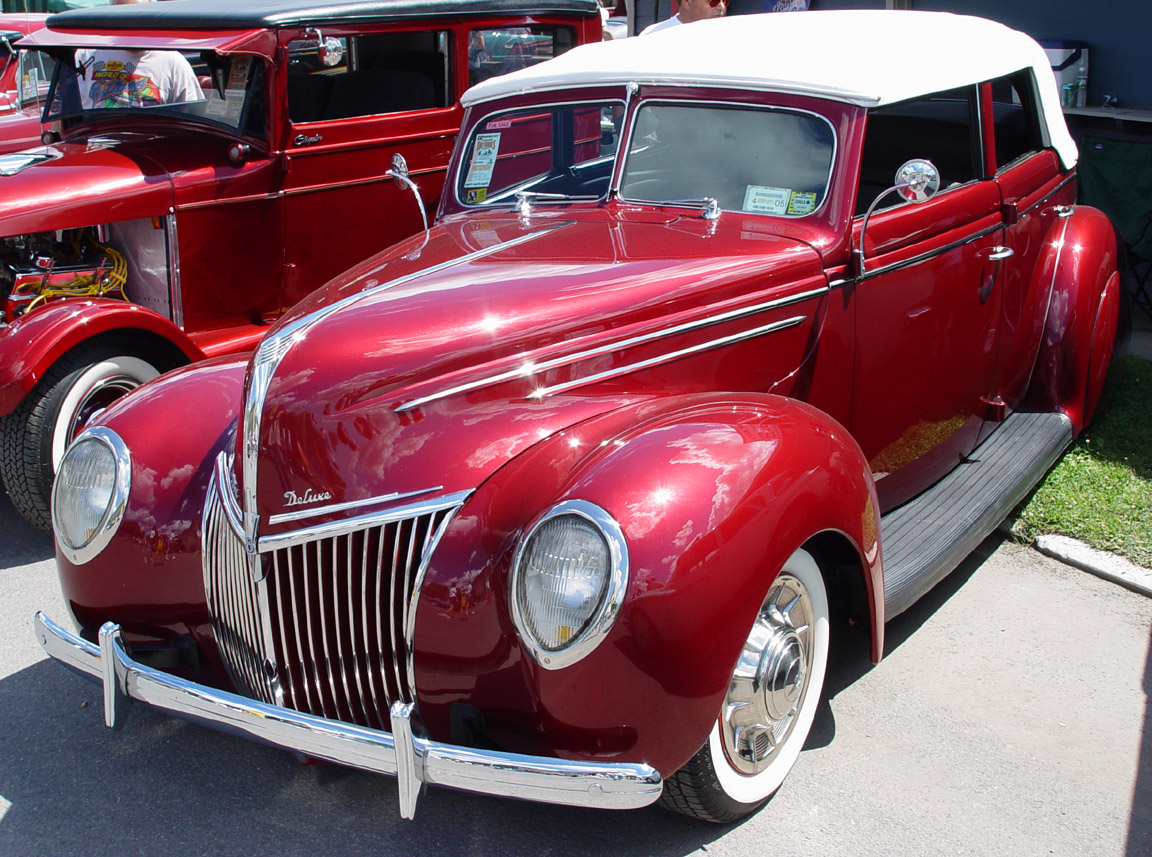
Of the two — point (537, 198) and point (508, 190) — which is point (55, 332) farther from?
point (537, 198)

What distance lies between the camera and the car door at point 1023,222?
147 inches

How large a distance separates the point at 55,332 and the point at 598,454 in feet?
8.20

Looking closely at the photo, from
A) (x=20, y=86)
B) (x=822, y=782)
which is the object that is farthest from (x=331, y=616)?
(x=20, y=86)

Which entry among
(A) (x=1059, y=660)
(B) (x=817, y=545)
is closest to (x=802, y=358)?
(B) (x=817, y=545)

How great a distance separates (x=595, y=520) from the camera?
6.54ft

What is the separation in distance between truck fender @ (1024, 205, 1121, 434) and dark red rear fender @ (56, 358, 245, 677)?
3.02 m

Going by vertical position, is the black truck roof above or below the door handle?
above

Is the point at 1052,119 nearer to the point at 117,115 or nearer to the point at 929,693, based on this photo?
the point at 929,693

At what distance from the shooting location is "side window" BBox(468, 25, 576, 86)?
5305 mm

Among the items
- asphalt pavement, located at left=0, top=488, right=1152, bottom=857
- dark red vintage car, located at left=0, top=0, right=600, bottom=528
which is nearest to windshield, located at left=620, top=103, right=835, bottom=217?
asphalt pavement, located at left=0, top=488, right=1152, bottom=857

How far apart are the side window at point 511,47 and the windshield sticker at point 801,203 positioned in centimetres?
276

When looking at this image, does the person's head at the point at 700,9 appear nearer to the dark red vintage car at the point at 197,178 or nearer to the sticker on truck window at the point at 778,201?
the dark red vintage car at the point at 197,178

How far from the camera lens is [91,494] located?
2.58 meters

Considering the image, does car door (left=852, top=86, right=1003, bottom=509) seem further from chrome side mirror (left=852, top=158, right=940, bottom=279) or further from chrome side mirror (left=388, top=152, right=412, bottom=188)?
chrome side mirror (left=388, top=152, right=412, bottom=188)
